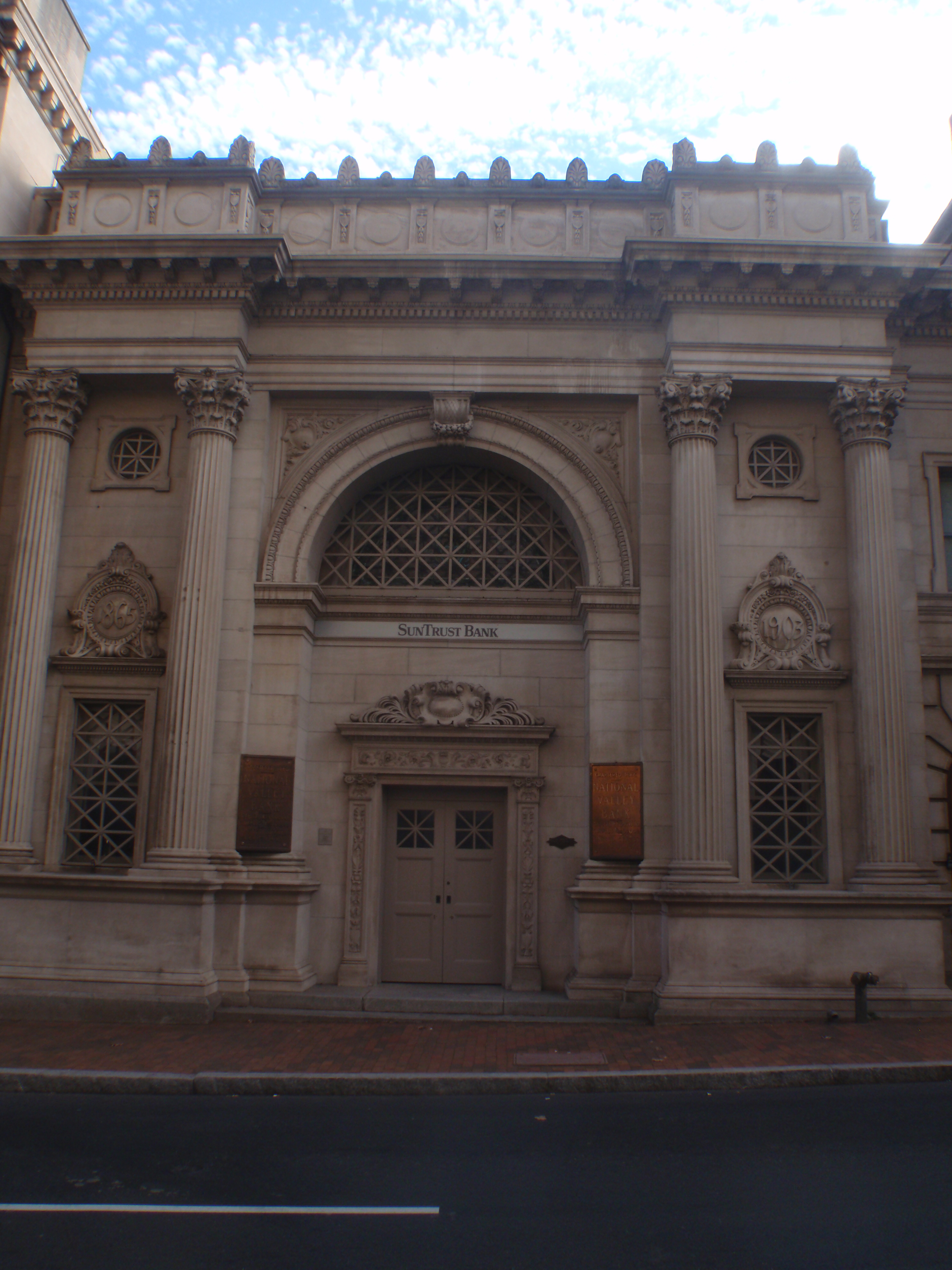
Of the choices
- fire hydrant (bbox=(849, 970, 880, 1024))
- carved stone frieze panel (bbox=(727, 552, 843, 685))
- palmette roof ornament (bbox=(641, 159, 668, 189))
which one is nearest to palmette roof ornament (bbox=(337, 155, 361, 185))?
palmette roof ornament (bbox=(641, 159, 668, 189))

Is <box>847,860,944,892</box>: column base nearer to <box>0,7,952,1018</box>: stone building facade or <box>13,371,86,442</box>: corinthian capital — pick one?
<box>0,7,952,1018</box>: stone building facade

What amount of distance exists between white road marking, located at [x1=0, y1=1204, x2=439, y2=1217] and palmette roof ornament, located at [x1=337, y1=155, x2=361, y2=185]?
47.5 feet

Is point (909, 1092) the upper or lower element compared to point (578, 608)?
lower

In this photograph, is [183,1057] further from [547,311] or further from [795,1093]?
[547,311]

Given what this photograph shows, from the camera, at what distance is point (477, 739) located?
14758 millimetres

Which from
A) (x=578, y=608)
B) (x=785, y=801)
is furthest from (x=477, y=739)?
(x=785, y=801)

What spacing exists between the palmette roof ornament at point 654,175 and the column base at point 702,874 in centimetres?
1062

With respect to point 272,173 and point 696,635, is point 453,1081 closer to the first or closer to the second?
point 696,635

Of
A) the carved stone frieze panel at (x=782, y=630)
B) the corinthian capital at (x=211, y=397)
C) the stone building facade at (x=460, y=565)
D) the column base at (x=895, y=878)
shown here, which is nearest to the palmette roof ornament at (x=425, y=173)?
the stone building facade at (x=460, y=565)

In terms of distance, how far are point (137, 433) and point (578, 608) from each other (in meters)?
7.73

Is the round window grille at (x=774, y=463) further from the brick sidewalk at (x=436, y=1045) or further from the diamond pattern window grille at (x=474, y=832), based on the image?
the brick sidewalk at (x=436, y=1045)

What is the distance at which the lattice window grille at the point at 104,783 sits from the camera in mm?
14062

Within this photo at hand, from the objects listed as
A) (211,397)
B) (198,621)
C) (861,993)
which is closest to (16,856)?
(198,621)

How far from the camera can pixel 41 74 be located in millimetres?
16219
